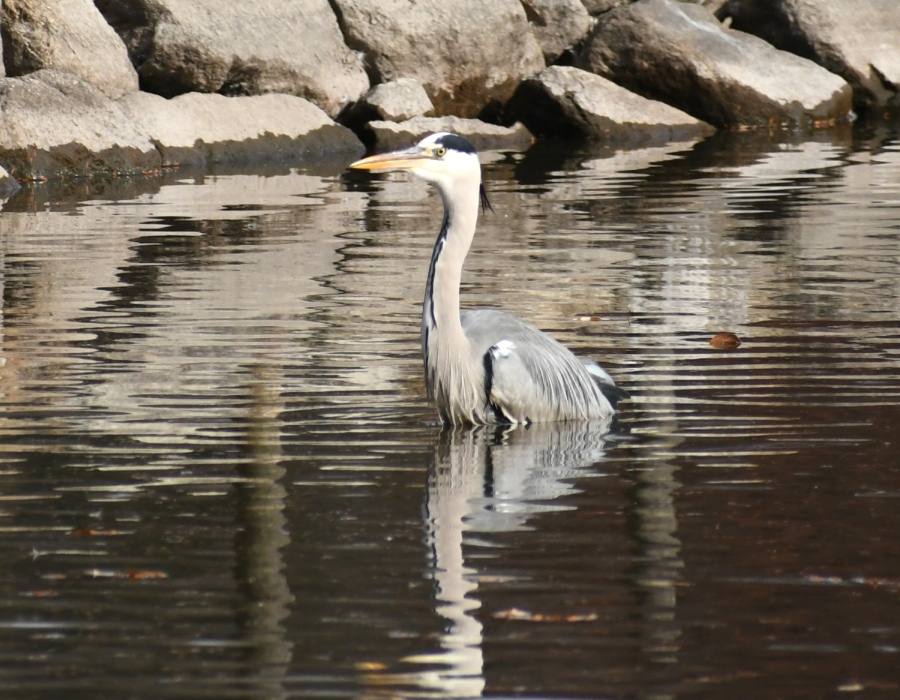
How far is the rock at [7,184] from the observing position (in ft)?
53.7

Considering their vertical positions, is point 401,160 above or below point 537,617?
above

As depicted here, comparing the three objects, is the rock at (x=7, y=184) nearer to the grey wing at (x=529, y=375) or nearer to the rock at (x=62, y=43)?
the rock at (x=62, y=43)

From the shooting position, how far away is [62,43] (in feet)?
59.8

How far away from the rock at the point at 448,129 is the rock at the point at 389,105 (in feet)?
0.47

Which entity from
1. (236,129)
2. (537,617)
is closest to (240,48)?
(236,129)

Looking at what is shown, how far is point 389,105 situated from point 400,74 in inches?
53.5

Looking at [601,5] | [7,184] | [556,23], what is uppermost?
[601,5]

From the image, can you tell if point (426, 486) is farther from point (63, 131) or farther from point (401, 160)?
point (63, 131)

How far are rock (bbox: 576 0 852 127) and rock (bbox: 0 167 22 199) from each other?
8.95 metres

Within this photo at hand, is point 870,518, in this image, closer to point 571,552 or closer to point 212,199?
point 571,552

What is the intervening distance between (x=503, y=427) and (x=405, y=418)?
41cm

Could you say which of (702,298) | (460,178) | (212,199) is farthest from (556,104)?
(460,178)

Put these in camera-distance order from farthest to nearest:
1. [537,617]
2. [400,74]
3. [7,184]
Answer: [400,74] < [7,184] < [537,617]

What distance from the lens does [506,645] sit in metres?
4.48
